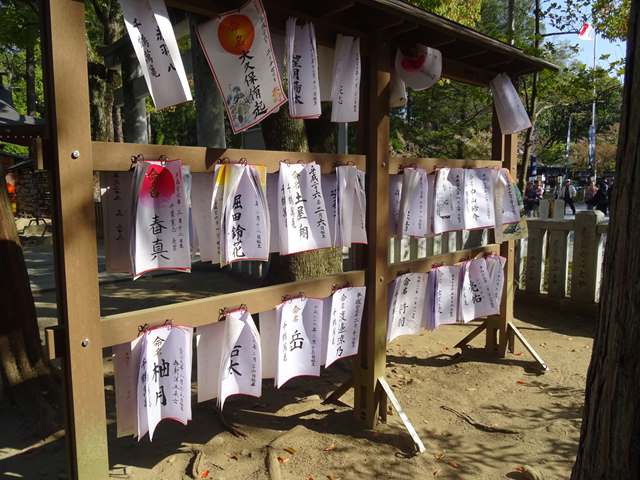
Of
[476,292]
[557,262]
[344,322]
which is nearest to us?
[344,322]

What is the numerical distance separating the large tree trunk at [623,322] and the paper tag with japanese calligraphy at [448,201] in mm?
2161

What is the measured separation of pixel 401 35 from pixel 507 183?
1889 mm

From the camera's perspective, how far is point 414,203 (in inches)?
152

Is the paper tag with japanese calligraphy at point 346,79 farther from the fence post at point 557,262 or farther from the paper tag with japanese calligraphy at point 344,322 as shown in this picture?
the fence post at point 557,262

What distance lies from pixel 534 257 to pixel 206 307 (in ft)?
18.4

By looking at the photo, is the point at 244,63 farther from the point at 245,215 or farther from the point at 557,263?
the point at 557,263

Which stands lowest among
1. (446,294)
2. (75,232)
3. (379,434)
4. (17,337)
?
(379,434)

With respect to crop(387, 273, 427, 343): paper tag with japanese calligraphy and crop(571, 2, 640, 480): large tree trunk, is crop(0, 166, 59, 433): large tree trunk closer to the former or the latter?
crop(387, 273, 427, 343): paper tag with japanese calligraphy

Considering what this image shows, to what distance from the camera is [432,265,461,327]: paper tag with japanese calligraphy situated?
4145 millimetres

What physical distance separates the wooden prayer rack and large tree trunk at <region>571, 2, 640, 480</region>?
68.0 inches

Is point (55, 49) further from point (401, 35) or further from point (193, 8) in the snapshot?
point (401, 35)

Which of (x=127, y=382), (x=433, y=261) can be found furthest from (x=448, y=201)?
(x=127, y=382)

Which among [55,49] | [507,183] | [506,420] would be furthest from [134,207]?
[507,183]

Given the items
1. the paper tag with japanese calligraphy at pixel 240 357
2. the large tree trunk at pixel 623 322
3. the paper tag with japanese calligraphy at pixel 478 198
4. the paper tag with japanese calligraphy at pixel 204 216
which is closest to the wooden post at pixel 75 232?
the paper tag with japanese calligraphy at pixel 204 216
